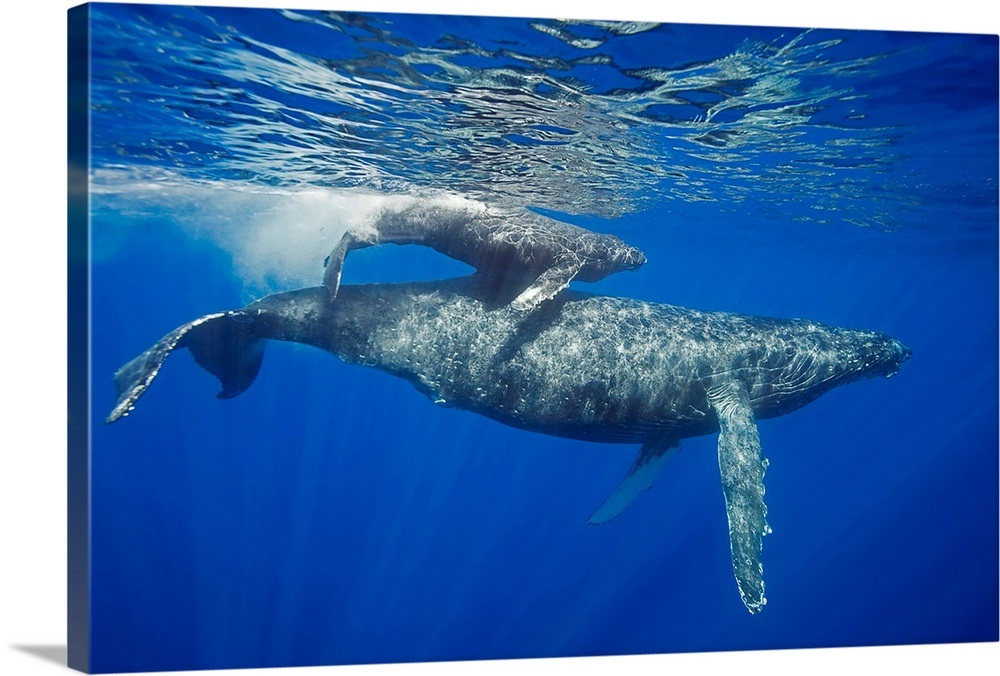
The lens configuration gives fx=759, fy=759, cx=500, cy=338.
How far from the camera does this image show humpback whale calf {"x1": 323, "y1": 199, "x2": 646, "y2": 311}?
10953 millimetres

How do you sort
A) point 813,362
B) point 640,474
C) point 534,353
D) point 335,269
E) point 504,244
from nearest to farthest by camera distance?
1. point 335,269
2. point 534,353
3. point 504,244
4. point 813,362
5. point 640,474

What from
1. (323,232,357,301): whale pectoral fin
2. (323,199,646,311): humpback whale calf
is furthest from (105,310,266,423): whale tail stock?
(323,199,646,311): humpback whale calf

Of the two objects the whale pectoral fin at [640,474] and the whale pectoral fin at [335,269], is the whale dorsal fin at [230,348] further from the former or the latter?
the whale pectoral fin at [640,474]

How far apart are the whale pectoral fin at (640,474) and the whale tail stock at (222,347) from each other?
6.28m

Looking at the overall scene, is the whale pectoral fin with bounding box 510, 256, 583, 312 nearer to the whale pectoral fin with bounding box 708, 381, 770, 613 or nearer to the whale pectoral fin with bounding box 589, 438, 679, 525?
the whale pectoral fin with bounding box 708, 381, 770, 613

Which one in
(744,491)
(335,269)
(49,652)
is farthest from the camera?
(335,269)

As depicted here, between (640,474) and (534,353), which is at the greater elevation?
(534,353)

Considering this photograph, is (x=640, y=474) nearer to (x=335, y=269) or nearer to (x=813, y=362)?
(x=813, y=362)

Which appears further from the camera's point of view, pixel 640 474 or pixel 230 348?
pixel 640 474

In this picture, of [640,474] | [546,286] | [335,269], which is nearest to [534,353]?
[546,286]

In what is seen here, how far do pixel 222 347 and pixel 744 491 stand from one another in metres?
7.47

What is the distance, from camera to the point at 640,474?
12.8 metres

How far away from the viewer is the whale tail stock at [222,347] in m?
9.77

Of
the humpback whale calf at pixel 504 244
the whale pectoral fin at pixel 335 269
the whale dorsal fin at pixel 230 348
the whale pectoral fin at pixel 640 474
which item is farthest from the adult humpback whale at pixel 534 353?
the whale pectoral fin at pixel 640 474
